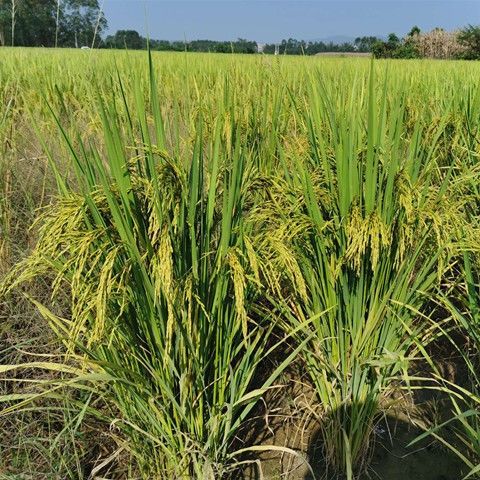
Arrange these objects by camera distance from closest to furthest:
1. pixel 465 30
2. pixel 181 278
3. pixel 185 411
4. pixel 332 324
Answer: pixel 181 278 < pixel 185 411 < pixel 332 324 < pixel 465 30

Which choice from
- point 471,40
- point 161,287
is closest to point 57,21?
point 161,287

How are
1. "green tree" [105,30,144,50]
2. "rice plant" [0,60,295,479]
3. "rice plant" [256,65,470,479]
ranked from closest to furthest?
"rice plant" [0,60,295,479] < "rice plant" [256,65,470,479] < "green tree" [105,30,144,50]

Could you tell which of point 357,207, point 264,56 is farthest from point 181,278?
point 264,56

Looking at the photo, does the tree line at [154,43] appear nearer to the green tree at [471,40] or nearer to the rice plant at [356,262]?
the rice plant at [356,262]

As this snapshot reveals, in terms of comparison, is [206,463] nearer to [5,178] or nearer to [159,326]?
[159,326]

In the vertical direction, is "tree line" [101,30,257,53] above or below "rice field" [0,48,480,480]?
above

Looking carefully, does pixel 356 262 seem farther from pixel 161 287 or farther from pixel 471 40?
pixel 471 40

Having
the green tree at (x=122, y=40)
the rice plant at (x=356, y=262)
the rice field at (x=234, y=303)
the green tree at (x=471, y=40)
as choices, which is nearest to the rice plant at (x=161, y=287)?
the rice field at (x=234, y=303)

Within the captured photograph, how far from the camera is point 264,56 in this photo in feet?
9.07

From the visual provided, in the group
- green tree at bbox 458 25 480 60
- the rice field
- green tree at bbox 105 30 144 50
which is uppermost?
green tree at bbox 458 25 480 60

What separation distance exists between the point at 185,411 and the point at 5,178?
148cm

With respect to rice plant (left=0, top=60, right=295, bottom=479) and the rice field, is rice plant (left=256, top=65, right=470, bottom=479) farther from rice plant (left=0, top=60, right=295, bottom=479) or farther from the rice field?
rice plant (left=0, top=60, right=295, bottom=479)

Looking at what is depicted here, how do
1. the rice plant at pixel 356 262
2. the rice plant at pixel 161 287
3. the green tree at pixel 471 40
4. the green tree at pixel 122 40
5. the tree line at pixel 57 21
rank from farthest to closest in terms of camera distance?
the green tree at pixel 471 40
the tree line at pixel 57 21
the green tree at pixel 122 40
the rice plant at pixel 356 262
the rice plant at pixel 161 287

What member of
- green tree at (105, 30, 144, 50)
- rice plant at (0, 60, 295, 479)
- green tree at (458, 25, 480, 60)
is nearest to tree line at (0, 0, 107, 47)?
green tree at (105, 30, 144, 50)
